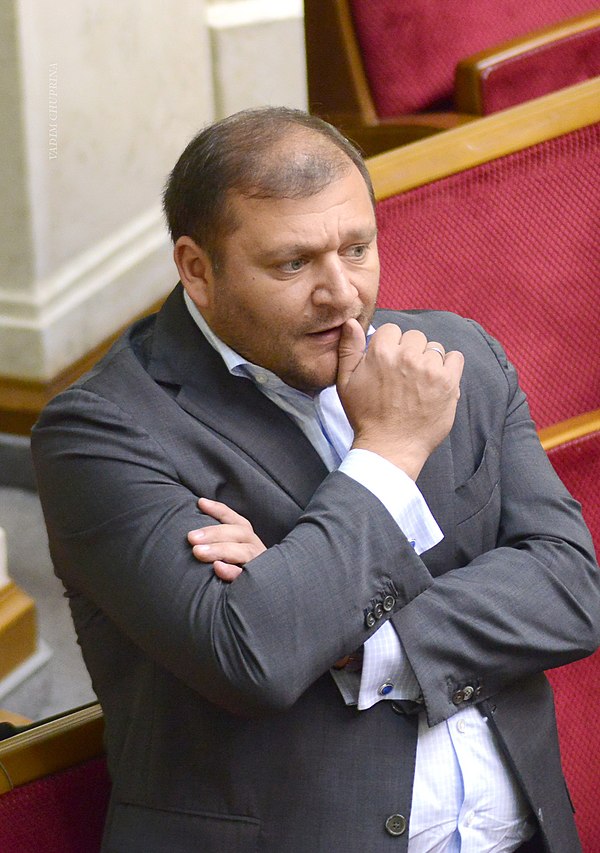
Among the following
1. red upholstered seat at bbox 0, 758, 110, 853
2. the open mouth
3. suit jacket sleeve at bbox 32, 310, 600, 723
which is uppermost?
the open mouth

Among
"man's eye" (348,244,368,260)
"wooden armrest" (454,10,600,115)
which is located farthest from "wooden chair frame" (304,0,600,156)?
"man's eye" (348,244,368,260)

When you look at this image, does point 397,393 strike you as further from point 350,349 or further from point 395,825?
point 395,825

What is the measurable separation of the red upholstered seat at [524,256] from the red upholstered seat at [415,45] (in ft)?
2.49

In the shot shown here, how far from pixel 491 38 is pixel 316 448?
1378 mm

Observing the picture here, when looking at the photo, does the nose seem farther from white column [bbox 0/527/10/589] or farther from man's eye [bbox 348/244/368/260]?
white column [bbox 0/527/10/589]

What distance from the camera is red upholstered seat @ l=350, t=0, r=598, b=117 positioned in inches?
83.6

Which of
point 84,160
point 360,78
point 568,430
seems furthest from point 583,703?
point 84,160

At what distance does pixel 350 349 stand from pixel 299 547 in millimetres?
187

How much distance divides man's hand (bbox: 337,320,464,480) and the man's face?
21 mm

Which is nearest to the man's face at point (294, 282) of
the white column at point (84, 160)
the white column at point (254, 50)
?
the white column at point (84, 160)

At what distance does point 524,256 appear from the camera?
1410 millimetres

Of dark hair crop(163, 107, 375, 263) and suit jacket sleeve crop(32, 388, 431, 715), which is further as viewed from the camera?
dark hair crop(163, 107, 375, 263)

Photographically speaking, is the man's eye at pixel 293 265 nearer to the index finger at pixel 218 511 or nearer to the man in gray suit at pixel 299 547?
the man in gray suit at pixel 299 547

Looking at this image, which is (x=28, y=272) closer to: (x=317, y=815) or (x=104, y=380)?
(x=104, y=380)
